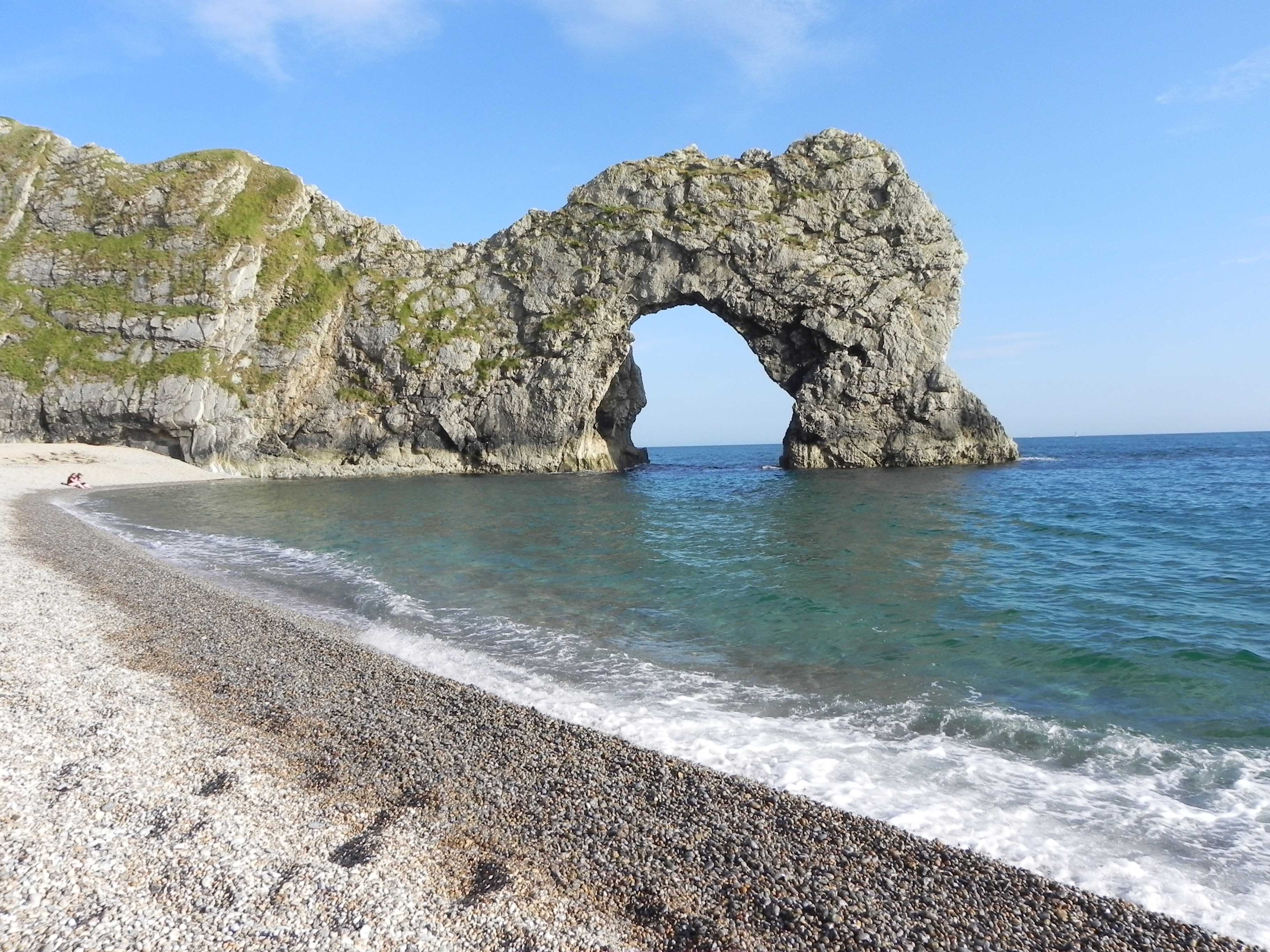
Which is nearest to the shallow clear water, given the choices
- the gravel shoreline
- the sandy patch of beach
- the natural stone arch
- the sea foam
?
the sea foam

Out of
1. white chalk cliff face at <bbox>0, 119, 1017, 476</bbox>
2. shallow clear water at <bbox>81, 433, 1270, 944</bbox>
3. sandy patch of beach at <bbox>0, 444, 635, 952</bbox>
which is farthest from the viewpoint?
white chalk cliff face at <bbox>0, 119, 1017, 476</bbox>

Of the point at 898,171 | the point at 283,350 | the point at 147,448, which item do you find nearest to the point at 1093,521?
the point at 898,171

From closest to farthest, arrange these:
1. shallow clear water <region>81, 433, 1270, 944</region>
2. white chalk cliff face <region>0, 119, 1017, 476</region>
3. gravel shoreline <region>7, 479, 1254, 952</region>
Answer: gravel shoreline <region>7, 479, 1254, 952</region>
shallow clear water <region>81, 433, 1270, 944</region>
white chalk cliff face <region>0, 119, 1017, 476</region>

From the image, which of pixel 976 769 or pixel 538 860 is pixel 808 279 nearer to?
pixel 976 769

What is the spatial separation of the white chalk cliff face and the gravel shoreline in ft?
181

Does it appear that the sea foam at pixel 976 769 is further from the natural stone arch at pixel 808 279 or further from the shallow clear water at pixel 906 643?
the natural stone arch at pixel 808 279

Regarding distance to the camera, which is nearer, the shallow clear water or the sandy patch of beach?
the sandy patch of beach

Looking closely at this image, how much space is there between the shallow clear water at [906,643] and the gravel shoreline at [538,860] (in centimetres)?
86

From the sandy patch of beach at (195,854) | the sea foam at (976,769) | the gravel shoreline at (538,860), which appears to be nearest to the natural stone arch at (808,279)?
the sea foam at (976,769)

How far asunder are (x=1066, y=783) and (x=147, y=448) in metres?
70.0

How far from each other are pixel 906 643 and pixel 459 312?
202 ft

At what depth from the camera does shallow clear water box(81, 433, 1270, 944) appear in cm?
697

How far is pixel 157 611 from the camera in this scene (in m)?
13.6

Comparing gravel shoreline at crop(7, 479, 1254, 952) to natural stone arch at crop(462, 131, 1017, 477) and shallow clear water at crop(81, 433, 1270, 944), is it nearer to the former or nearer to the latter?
shallow clear water at crop(81, 433, 1270, 944)
